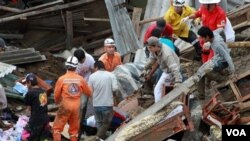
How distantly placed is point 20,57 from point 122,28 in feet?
8.91

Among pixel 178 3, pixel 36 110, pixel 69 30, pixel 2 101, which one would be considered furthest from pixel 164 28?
pixel 69 30

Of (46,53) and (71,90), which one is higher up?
(71,90)

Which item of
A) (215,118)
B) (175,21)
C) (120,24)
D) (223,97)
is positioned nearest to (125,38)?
(120,24)

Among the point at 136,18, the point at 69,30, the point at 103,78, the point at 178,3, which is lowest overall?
the point at 69,30

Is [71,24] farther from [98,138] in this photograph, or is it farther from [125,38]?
[98,138]

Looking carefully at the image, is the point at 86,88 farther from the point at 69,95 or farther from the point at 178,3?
the point at 178,3

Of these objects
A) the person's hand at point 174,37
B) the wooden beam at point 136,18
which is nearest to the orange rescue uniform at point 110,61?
the person's hand at point 174,37

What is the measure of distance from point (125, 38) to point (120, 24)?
445 mm

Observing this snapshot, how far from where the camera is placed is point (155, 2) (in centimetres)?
1731

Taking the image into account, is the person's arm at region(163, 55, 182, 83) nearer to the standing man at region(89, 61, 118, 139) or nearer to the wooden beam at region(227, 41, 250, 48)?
the standing man at region(89, 61, 118, 139)

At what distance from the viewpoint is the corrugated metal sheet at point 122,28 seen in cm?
1661

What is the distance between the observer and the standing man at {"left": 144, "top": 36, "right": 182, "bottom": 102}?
10.8 meters

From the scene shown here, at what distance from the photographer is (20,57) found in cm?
1597

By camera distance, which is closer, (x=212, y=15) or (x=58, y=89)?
(x=58, y=89)
